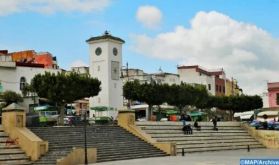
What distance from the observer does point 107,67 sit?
7744 centimetres

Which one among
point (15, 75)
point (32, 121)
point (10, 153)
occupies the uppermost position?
point (15, 75)

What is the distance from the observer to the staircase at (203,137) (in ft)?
135

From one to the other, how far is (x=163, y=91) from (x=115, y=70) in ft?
70.2

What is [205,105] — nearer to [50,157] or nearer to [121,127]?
[121,127]

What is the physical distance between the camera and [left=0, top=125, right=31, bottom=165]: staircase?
29.0m

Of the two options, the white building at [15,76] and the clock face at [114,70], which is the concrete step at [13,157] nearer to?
the white building at [15,76]

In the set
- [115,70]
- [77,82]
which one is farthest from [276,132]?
[115,70]

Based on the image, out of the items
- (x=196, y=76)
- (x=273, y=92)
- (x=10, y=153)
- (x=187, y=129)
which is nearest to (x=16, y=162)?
(x=10, y=153)

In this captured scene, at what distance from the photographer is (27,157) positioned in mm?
29844

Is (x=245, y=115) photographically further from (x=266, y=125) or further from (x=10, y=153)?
(x=10, y=153)

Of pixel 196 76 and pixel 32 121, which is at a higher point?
pixel 196 76

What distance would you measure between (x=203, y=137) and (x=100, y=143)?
13.3m

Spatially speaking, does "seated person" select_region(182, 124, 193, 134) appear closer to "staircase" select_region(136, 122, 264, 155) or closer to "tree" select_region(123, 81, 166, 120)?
"staircase" select_region(136, 122, 264, 155)

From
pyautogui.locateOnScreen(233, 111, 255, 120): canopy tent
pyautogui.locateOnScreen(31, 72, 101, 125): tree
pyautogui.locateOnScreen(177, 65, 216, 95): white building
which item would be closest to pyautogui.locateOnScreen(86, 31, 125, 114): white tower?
pyautogui.locateOnScreen(233, 111, 255, 120): canopy tent
